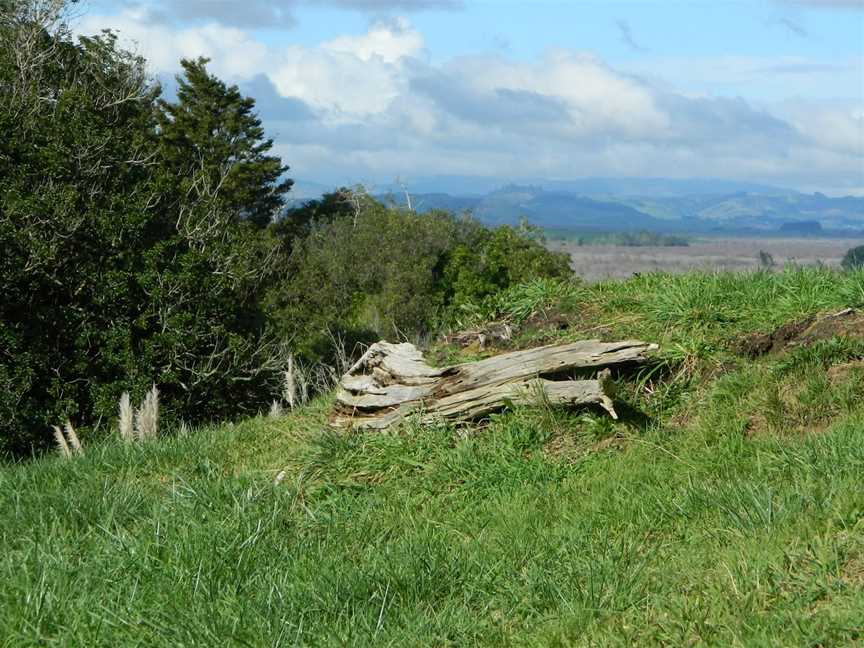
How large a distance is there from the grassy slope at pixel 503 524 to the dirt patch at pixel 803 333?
7.6 inches

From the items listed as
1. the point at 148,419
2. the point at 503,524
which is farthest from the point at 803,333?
the point at 148,419

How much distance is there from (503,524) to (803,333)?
11.0ft

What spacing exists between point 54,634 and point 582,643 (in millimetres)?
2246

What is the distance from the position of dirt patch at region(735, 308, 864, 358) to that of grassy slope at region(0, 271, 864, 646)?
19 cm

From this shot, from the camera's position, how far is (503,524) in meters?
4.99

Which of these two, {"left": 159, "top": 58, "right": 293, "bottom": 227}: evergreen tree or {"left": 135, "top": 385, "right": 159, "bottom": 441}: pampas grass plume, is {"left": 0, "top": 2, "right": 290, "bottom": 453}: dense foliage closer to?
{"left": 135, "top": 385, "right": 159, "bottom": 441}: pampas grass plume

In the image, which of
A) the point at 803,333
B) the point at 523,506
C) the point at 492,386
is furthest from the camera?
the point at 803,333

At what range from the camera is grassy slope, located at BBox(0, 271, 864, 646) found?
3725 mm

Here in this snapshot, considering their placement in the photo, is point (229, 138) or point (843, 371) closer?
point (843, 371)

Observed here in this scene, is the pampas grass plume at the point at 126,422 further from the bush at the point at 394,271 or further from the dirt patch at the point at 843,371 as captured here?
the bush at the point at 394,271

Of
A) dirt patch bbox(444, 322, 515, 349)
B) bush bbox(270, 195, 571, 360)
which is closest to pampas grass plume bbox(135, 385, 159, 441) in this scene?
dirt patch bbox(444, 322, 515, 349)

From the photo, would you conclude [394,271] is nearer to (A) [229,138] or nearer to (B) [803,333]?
(A) [229,138]

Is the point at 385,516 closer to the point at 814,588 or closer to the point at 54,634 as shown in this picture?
the point at 54,634

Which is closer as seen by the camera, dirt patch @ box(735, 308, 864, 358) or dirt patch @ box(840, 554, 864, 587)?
dirt patch @ box(840, 554, 864, 587)
